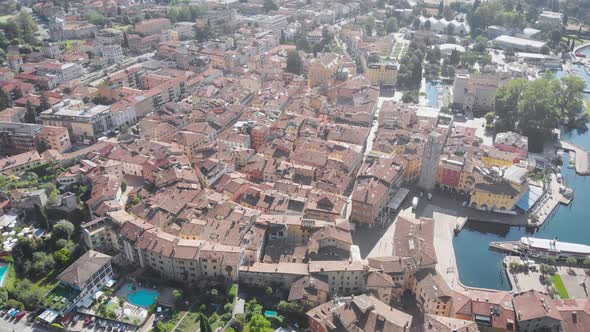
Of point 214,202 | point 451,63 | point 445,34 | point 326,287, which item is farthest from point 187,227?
point 445,34

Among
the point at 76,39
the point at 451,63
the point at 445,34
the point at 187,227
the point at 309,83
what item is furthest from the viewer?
the point at 445,34

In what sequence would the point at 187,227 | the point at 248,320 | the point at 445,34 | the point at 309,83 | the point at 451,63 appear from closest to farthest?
1. the point at 248,320
2. the point at 187,227
3. the point at 309,83
4. the point at 451,63
5. the point at 445,34

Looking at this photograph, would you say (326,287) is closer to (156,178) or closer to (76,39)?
(156,178)

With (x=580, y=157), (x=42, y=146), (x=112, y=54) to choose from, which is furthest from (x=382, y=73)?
(x=42, y=146)

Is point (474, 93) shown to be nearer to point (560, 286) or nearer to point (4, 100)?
point (560, 286)

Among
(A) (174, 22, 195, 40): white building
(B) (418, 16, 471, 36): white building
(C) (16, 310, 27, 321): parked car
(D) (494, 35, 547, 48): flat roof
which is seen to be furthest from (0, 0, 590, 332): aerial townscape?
(B) (418, 16, 471, 36): white building

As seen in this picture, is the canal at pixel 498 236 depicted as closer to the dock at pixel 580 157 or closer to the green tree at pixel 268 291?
the dock at pixel 580 157
